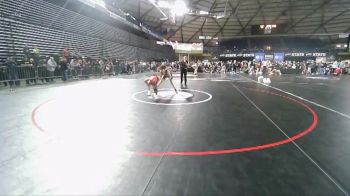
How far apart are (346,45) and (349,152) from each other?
54.1 m

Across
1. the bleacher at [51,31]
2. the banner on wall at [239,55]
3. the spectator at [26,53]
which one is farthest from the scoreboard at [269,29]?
the spectator at [26,53]

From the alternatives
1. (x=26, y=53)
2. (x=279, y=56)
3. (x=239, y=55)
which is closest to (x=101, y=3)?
(x=26, y=53)

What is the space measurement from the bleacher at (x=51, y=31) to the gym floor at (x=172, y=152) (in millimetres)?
9447

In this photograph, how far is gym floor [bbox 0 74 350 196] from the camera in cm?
259

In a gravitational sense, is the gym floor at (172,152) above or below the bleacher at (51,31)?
below

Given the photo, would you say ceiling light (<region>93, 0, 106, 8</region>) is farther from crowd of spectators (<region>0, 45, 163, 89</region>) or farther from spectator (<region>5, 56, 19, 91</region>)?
spectator (<region>5, 56, 19, 91</region>)

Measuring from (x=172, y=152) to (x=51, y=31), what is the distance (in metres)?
16.8

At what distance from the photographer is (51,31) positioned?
54.3 feet

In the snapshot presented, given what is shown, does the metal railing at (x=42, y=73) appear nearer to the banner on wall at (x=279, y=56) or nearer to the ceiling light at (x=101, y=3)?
the ceiling light at (x=101, y=3)

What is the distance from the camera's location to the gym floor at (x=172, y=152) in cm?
259

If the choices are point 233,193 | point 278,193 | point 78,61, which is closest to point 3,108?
point 233,193

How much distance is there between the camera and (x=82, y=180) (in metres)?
2.69

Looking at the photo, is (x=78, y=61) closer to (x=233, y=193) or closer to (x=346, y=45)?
(x=233, y=193)

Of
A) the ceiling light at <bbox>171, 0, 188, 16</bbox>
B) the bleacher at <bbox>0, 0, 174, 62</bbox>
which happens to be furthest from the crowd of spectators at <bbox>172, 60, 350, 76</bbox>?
the bleacher at <bbox>0, 0, 174, 62</bbox>
